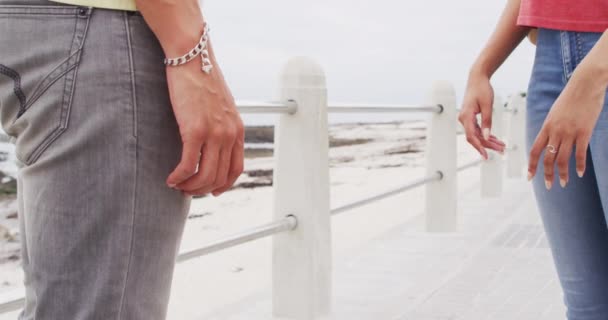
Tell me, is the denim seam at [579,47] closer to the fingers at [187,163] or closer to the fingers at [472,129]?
the fingers at [472,129]

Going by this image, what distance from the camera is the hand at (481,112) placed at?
4.24 ft

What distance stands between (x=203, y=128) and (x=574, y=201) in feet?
2.25

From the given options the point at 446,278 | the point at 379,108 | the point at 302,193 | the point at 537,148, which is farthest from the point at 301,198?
the point at 537,148

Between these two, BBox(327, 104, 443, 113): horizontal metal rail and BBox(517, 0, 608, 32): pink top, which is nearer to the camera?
BBox(517, 0, 608, 32): pink top

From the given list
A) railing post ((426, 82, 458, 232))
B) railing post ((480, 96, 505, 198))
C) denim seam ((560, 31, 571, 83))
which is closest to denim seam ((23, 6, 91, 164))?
denim seam ((560, 31, 571, 83))

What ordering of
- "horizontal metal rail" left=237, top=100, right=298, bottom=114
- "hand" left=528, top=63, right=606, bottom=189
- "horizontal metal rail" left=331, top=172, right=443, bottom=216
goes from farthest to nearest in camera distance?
1. "horizontal metal rail" left=331, top=172, right=443, bottom=216
2. "horizontal metal rail" left=237, top=100, right=298, bottom=114
3. "hand" left=528, top=63, right=606, bottom=189

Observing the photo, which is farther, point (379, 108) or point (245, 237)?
point (379, 108)

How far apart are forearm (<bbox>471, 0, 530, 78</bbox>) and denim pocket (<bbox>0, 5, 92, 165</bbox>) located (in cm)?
78

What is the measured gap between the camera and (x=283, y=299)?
286cm

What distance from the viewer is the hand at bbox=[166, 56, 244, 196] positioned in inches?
29.1

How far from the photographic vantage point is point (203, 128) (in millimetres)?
742

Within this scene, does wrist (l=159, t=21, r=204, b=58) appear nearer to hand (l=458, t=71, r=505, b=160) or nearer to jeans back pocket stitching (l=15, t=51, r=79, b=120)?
jeans back pocket stitching (l=15, t=51, r=79, b=120)

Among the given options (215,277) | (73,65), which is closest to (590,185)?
(73,65)

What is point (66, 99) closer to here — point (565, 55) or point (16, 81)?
point (16, 81)
